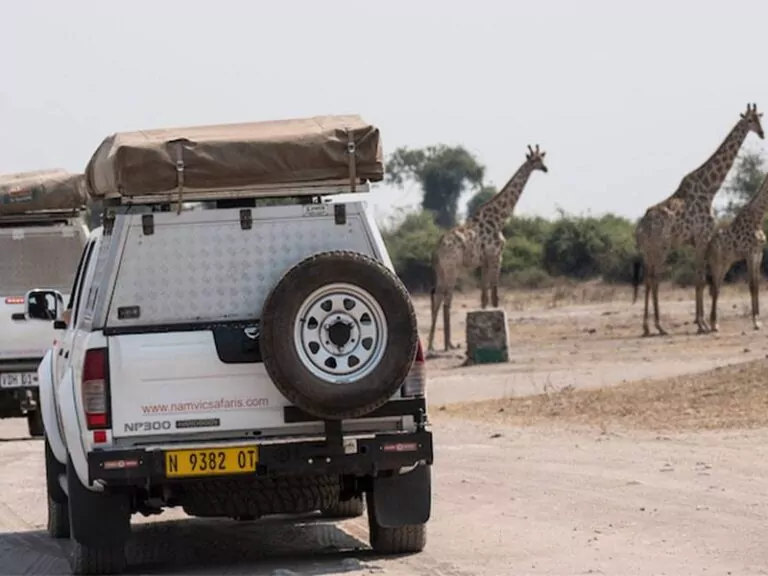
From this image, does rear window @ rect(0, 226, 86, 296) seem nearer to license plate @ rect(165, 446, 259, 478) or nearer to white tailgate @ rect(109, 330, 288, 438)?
white tailgate @ rect(109, 330, 288, 438)

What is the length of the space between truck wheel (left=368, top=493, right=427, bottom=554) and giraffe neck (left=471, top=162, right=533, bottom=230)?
24.1m

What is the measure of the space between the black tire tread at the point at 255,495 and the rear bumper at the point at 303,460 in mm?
259

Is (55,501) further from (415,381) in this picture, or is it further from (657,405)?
(657,405)

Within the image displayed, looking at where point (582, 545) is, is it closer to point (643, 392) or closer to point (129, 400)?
point (129, 400)

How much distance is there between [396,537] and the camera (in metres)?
10.5

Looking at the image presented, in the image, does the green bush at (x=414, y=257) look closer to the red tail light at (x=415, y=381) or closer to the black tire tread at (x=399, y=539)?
the black tire tread at (x=399, y=539)

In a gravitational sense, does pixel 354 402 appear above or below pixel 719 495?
above

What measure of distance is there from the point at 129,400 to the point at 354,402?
118cm

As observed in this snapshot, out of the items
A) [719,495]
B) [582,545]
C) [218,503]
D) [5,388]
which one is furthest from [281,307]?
[5,388]

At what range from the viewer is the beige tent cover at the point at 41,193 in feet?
63.8

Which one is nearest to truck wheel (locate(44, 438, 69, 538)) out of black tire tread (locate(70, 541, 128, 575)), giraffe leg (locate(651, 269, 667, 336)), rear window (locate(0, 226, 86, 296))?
black tire tread (locate(70, 541, 128, 575))

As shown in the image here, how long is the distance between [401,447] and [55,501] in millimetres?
3042

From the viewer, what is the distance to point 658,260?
33719mm

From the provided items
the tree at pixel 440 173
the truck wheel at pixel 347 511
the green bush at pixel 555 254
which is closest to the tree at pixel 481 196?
the tree at pixel 440 173
